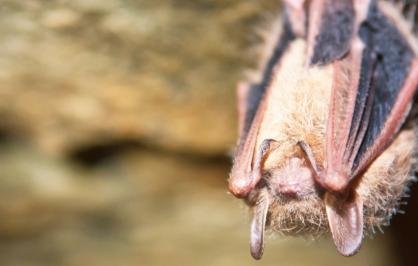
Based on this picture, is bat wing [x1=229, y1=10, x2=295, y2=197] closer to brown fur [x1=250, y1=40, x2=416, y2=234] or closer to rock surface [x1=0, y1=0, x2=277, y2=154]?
brown fur [x1=250, y1=40, x2=416, y2=234]

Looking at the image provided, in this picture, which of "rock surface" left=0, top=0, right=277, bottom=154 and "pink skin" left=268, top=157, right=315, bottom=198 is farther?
"rock surface" left=0, top=0, right=277, bottom=154

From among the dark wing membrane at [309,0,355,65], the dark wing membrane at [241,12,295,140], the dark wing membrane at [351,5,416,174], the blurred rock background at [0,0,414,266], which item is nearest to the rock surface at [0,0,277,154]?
the blurred rock background at [0,0,414,266]

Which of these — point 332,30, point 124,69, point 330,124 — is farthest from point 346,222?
point 124,69

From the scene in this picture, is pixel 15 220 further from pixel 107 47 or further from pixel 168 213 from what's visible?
pixel 107 47

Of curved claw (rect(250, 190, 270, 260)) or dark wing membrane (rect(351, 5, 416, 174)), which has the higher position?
dark wing membrane (rect(351, 5, 416, 174))

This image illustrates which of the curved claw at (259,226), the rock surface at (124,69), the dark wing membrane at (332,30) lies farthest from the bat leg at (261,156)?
the rock surface at (124,69)

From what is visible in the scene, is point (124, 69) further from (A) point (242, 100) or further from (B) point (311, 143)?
(B) point (311, 143)

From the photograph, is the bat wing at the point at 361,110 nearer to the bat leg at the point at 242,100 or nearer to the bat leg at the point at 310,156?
the bat leg at the point at 310,156
